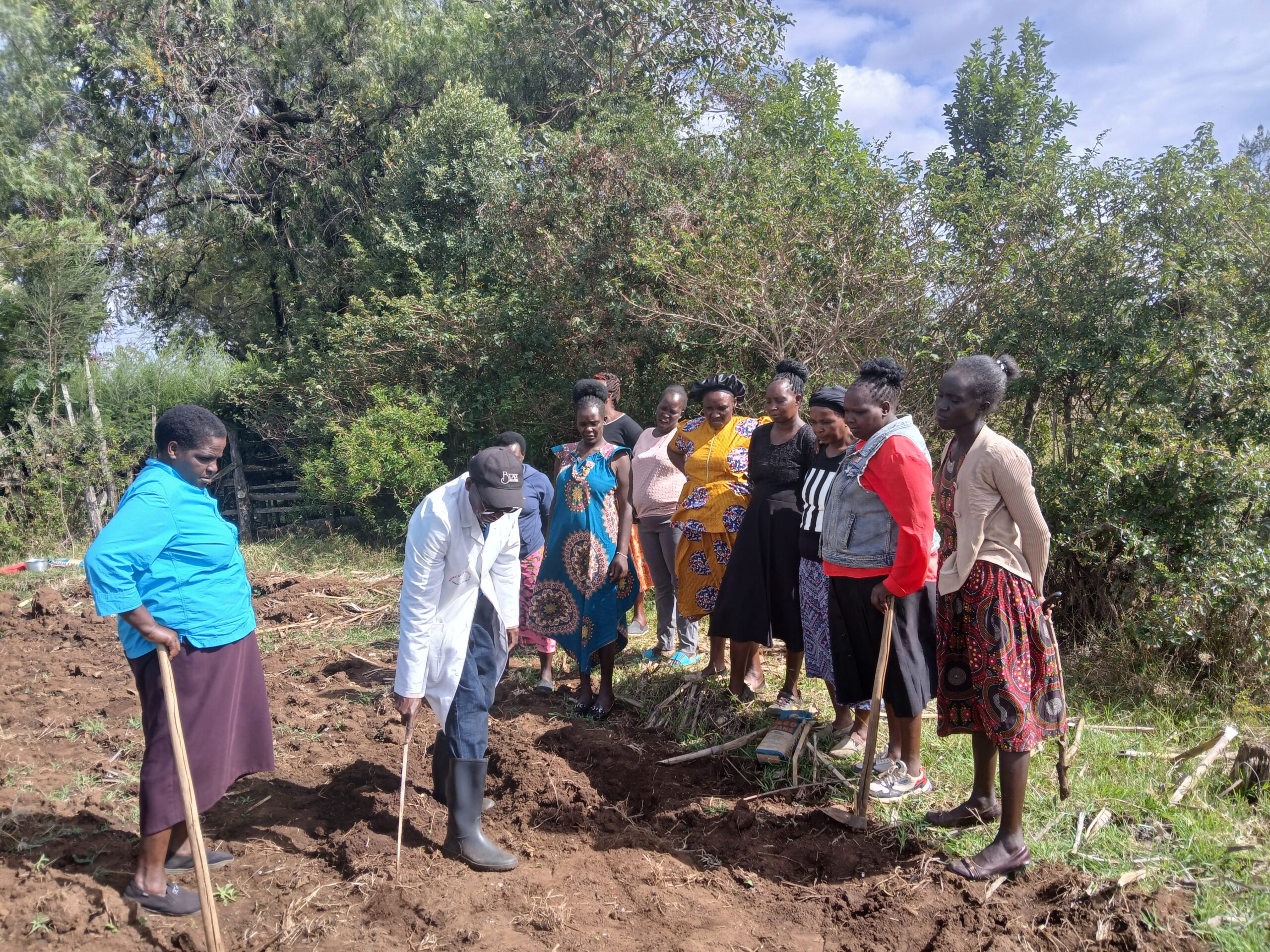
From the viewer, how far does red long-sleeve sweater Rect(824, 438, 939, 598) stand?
12.1 ft

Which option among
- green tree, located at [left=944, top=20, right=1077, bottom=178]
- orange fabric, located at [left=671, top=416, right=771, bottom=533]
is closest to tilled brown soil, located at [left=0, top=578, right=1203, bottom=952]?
orange fabric, located at [left=671, top=416, right=771, bottom=533]

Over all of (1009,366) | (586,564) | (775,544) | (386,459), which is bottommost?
(586,564)

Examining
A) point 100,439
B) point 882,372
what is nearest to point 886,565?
point 882,372

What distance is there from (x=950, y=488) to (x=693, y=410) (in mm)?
5219

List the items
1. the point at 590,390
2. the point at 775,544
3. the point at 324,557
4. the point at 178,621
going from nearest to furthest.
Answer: the point at 178,621 < the point at 775,544 < the point at 590,390 < the point at 324,557

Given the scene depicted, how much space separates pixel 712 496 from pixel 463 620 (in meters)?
2.16

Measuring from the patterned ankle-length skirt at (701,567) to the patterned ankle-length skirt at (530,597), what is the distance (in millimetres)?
873

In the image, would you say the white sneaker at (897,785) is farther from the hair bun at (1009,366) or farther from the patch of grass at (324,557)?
the patch of grass at (324,557)

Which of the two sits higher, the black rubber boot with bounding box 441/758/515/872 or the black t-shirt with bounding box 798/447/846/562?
the black t-shirt with bounding box 798/447/846/562

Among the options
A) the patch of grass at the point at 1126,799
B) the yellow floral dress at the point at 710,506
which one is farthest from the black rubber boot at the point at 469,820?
the yellow floral dress at the point at 710,506

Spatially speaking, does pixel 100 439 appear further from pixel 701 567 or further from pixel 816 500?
pixel 816 500

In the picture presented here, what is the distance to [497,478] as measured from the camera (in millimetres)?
3479

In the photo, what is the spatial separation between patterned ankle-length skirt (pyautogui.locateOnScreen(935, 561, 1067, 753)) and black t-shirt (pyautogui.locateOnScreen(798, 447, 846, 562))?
103cm

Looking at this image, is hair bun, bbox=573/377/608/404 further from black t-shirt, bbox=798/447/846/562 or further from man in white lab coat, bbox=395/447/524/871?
man in white lab coat, bbox=395/447/524/871
